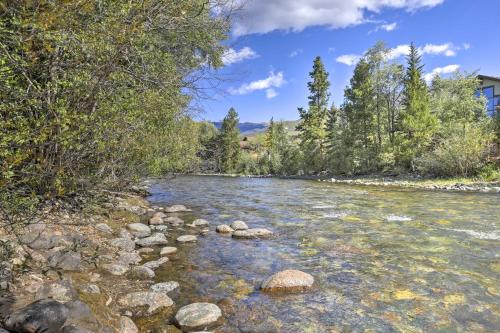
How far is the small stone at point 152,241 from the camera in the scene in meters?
9.31

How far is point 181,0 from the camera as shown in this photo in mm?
6078

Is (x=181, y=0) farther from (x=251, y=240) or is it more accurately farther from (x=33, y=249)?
(x=251, y=240)

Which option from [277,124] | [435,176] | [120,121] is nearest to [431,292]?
[120,121]

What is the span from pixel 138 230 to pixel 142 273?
3.58 meters

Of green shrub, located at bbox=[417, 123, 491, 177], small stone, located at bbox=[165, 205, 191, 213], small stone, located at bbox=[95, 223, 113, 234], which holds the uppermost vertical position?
green shrub, located at bbox=[417, 123, 491, 177]

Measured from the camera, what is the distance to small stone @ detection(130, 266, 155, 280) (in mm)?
6922

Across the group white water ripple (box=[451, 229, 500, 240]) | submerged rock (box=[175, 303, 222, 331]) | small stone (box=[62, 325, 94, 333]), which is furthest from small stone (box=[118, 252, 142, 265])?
white water ripple (box=[451, 229, 500, 240])

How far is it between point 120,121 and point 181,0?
2.09m

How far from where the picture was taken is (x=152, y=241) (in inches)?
373

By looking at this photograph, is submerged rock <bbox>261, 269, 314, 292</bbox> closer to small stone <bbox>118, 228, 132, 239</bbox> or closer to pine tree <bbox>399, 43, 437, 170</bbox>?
small stone <bbox>118, 228, 132, 239</bbox>

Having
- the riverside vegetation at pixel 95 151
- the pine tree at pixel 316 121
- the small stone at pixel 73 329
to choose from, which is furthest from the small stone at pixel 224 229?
the pine tree at pixel 316 121

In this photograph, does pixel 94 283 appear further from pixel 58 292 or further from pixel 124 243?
pixel 124 243

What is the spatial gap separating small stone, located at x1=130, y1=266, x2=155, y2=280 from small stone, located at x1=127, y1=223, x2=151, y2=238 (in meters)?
2.97

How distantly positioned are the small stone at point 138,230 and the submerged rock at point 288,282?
4.59 m
